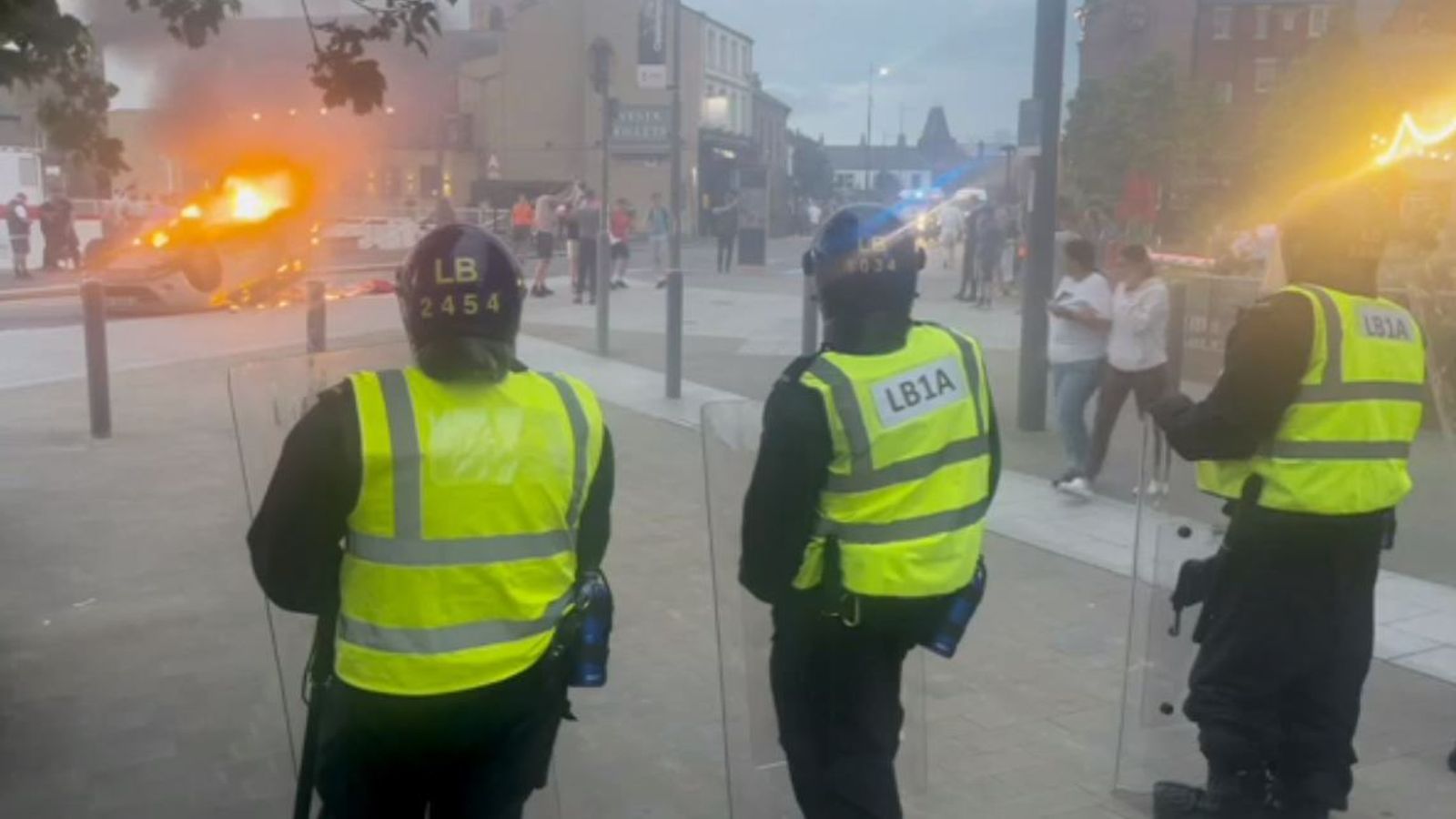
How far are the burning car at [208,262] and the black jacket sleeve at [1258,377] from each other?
15.9 m

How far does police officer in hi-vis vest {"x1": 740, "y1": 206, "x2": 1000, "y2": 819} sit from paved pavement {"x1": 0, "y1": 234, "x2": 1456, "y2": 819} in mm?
1356

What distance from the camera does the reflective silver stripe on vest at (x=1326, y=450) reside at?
12.5 feet

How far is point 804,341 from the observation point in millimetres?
11789

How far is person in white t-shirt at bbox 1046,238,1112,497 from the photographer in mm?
8820

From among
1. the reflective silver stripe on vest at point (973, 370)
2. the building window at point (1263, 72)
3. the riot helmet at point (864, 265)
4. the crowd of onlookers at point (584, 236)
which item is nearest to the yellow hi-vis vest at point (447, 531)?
the riot helmet at point (864, 265)

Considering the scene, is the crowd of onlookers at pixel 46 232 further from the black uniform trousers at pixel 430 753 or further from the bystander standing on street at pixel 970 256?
the black uniform trousers at pixel 430 753

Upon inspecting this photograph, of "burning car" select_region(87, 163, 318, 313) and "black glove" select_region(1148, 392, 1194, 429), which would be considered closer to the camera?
"black glove" select_region(1148, 392, 1194, 429)

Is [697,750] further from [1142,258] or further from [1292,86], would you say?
[1292,86]

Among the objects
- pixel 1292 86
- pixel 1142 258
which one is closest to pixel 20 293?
pixel 1142 258

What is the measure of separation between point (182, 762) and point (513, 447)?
9.05 ft

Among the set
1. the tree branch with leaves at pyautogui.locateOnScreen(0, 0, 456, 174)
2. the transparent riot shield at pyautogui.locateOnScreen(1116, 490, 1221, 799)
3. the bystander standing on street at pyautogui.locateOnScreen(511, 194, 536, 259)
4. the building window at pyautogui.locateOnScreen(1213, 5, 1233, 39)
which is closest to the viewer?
the transparent riot shield at pyautogui.locateOnScreen(1116, 490, 1221, 799)

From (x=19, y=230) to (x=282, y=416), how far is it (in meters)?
24.7

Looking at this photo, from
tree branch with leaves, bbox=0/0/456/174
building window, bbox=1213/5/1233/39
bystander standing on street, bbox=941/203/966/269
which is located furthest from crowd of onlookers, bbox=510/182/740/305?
building window, bbox=1213/5/1233/39

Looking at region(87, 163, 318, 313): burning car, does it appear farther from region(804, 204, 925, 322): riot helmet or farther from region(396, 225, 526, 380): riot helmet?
region(396, 225, 526, 380): riot helmet
